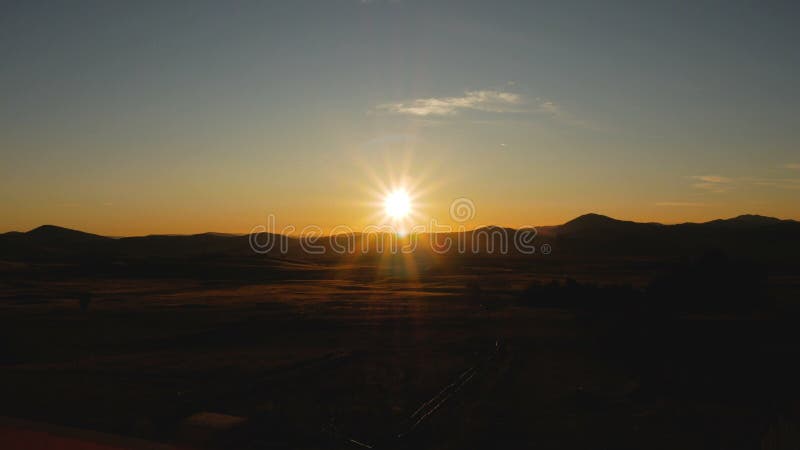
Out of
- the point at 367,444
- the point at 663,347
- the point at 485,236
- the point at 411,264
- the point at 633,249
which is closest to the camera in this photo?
the point at 367,444

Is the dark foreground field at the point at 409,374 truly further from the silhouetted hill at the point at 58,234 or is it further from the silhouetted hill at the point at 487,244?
the silhouetted hill at the point at 58,234

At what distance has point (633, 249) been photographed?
11669 centimetres

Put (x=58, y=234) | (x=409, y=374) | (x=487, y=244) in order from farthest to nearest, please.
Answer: (x=58, y=234), (x=487, y=244), (x=409, y=374)

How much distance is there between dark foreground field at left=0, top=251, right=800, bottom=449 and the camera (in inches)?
467

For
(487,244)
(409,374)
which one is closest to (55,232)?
(487,244)

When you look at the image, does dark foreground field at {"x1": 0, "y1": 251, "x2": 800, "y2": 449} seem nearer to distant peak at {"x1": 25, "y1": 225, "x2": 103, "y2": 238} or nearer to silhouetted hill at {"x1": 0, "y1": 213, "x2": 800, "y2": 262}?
silhouetted hill at {"x1": 0, "y1": 213, "x2": 800, "y2": 262}

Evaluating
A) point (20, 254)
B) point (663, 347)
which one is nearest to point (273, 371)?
point (663, 347)

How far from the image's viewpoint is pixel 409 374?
17.6 metres

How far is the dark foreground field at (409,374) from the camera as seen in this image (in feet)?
38.9

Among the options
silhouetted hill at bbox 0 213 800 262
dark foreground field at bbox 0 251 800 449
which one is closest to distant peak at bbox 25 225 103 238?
silhouetted hill at bbox 0 213 800 262

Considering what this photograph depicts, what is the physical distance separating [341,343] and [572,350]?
8587 millimetres

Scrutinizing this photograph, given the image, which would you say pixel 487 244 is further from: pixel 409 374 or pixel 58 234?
pixel 409 374

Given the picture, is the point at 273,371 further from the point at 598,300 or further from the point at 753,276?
the point at 753,276

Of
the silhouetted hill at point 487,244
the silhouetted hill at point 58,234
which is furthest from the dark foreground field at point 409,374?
the silhouetted hill at point 58,234
